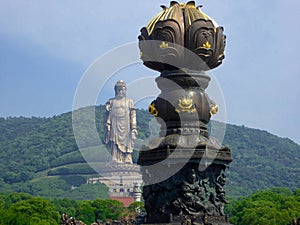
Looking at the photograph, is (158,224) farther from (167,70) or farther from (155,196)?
(167,70)

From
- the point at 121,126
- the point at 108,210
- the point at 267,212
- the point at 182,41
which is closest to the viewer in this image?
the point at 182,41

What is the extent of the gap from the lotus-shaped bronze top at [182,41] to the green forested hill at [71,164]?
317 ft

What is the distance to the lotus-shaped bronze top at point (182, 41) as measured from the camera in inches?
584

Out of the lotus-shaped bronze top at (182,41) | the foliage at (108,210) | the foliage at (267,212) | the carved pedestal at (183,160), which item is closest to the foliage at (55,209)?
the foliage at (108,210)

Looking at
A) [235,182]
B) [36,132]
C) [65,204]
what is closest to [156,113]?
[65,204]

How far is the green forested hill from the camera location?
443 feet

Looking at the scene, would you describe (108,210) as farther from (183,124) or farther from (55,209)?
(183,124)

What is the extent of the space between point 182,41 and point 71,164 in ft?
464

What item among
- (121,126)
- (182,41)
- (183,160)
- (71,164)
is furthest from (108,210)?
(71,164)

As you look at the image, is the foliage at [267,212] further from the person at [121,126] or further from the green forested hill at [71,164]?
the green forested hill at [71,164]

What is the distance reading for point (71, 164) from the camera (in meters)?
154

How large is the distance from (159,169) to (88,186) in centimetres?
10808

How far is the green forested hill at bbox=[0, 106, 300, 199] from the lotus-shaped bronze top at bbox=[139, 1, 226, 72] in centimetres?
9655

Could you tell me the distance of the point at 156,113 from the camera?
1523 centimetres
